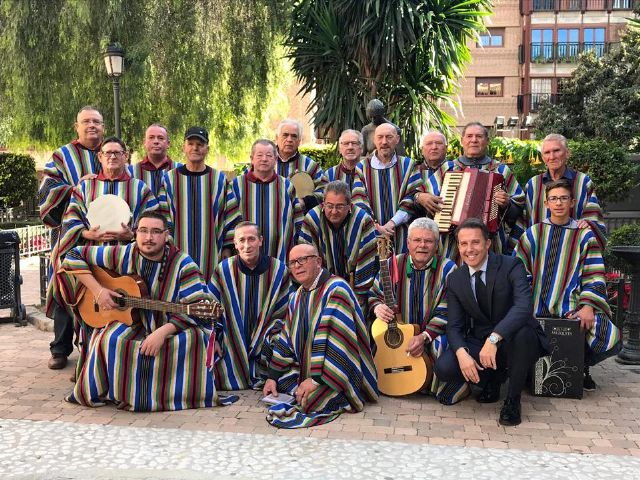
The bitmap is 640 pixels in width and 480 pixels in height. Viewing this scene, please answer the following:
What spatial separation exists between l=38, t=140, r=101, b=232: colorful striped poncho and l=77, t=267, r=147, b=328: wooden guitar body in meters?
1.10

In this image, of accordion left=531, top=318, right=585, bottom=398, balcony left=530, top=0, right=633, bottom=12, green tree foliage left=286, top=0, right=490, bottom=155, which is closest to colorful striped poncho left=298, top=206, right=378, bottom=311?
accordion left=531, top=318, right=585, bottom=398

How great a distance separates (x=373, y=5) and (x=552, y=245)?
9123 millimetres

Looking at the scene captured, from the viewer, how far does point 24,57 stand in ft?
55.6

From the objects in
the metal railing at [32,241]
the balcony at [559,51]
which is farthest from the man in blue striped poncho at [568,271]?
the balcony at [559,51]

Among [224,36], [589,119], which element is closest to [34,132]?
[224,36]

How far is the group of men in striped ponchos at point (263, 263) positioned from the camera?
474cm

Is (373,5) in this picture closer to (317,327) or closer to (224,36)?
(224,36)

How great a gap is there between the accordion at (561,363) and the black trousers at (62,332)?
3.74m

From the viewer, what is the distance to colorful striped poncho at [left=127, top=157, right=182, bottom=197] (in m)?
5.89

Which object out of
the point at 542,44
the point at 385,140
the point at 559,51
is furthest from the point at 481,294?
the point at 542,44

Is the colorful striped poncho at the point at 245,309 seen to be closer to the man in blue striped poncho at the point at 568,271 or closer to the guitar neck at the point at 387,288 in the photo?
the guitar neck at the point at 387,288

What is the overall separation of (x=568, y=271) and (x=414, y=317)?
1.17 m

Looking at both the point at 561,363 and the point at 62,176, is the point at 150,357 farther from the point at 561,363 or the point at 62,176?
the point at 561,363

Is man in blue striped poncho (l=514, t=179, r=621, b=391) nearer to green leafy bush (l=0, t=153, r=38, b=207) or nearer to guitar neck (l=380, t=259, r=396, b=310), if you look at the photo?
guitar neck (l=380, t=259, r=396, b=310)
